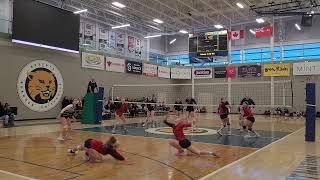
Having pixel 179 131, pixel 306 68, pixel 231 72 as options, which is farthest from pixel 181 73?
pixel 179 131

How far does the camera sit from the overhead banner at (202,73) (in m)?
30.5

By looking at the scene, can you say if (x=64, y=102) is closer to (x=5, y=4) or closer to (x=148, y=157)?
(x=5, y=4)

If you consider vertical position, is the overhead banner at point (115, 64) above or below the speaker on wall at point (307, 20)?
below

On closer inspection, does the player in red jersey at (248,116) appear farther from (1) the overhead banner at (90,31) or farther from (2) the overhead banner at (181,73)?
(1) the overhead banner at (90,31)

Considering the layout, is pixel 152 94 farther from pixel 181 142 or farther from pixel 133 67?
pixel 181 142

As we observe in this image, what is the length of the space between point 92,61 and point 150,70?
715 centimetres

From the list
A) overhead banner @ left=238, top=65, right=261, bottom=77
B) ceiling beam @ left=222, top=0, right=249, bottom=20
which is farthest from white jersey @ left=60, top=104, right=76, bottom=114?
overhead banner @ left=238, top=65, right=261, bottom=77

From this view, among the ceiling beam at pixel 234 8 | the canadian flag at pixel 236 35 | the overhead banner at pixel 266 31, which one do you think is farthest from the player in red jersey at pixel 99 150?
the canadian flag at pixel 236 35

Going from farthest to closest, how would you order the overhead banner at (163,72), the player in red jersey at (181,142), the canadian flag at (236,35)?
the overhead banner at (163,72), the canadian flag at (236,35), the player in red jersey at (181,142)

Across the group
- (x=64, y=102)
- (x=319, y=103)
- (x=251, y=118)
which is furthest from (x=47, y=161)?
(x=319, y=103)

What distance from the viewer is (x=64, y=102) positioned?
18984 mm

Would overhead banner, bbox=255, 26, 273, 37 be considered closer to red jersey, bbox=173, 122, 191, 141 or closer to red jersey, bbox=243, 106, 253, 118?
red jersey, bbox=243, 106, 253, 118

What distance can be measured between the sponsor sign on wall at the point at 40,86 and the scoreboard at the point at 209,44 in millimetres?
12054

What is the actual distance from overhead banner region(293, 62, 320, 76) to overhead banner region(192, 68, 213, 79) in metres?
7.96
